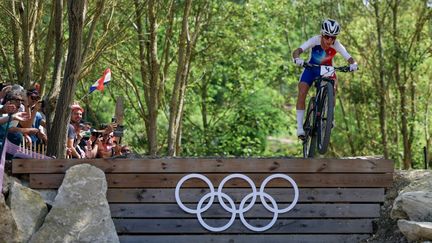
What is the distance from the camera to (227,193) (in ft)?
41.8

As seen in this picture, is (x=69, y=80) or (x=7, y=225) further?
(x=69, y=80)

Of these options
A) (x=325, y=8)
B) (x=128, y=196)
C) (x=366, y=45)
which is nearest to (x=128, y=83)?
(x=325, y=8)

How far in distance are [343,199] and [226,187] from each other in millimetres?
1547

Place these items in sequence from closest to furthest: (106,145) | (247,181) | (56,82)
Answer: (247,181) < (56,82) < (106,145)

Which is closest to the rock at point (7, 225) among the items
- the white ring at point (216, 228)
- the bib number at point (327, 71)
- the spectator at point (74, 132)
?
the white ring at point (216, 228)

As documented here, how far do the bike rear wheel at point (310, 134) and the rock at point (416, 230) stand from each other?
1892 mm

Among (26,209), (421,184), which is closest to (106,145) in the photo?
(26,209)

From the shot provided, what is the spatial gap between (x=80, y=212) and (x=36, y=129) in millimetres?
1437

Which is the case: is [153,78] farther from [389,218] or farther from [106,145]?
[389,218]

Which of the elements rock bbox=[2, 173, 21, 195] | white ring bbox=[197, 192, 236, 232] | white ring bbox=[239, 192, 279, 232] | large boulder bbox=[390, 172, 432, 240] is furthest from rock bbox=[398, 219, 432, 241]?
rock bbox=[2, 173, 21, 195]

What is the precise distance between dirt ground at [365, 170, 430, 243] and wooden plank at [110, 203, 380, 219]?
0.28 m

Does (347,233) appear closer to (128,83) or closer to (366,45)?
(128,83)

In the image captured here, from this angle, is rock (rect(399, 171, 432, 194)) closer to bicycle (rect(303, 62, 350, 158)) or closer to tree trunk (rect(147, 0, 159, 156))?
bicycle (rect(303, 62, 350, 158))

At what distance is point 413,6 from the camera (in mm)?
34906
